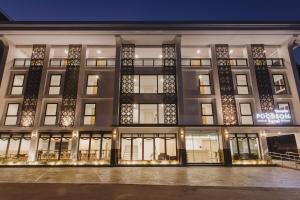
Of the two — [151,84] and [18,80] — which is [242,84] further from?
[18,80]

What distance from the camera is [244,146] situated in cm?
1678

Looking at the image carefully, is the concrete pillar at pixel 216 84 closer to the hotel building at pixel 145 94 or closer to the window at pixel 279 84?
the hotel building at pixel 145 94

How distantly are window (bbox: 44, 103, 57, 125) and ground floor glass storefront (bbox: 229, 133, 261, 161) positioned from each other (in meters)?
16.0

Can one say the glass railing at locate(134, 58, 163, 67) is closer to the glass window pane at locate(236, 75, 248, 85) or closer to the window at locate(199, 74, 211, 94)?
the window at locate(199, 74, 211, 94)

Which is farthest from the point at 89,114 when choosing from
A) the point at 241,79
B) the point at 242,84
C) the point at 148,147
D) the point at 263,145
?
the point at 263,145

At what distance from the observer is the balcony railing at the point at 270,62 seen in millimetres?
18455

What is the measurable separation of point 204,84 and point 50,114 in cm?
1465

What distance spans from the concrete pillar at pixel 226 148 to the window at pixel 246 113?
2.22 metres

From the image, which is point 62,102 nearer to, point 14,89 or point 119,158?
point 14,89

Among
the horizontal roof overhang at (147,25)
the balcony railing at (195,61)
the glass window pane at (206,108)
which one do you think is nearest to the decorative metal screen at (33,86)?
the horizontal roof overhang at (147,25)

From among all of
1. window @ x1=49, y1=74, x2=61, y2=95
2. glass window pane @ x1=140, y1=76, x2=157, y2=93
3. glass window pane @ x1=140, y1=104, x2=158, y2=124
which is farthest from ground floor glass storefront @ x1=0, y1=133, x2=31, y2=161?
glass window pane @ x1=140, y1=76, x2=157, y2=93

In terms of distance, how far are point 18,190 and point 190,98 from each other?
46.0ft

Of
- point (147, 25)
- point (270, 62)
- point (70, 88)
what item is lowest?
point (70, 88)

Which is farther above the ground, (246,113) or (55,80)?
(55,80)
